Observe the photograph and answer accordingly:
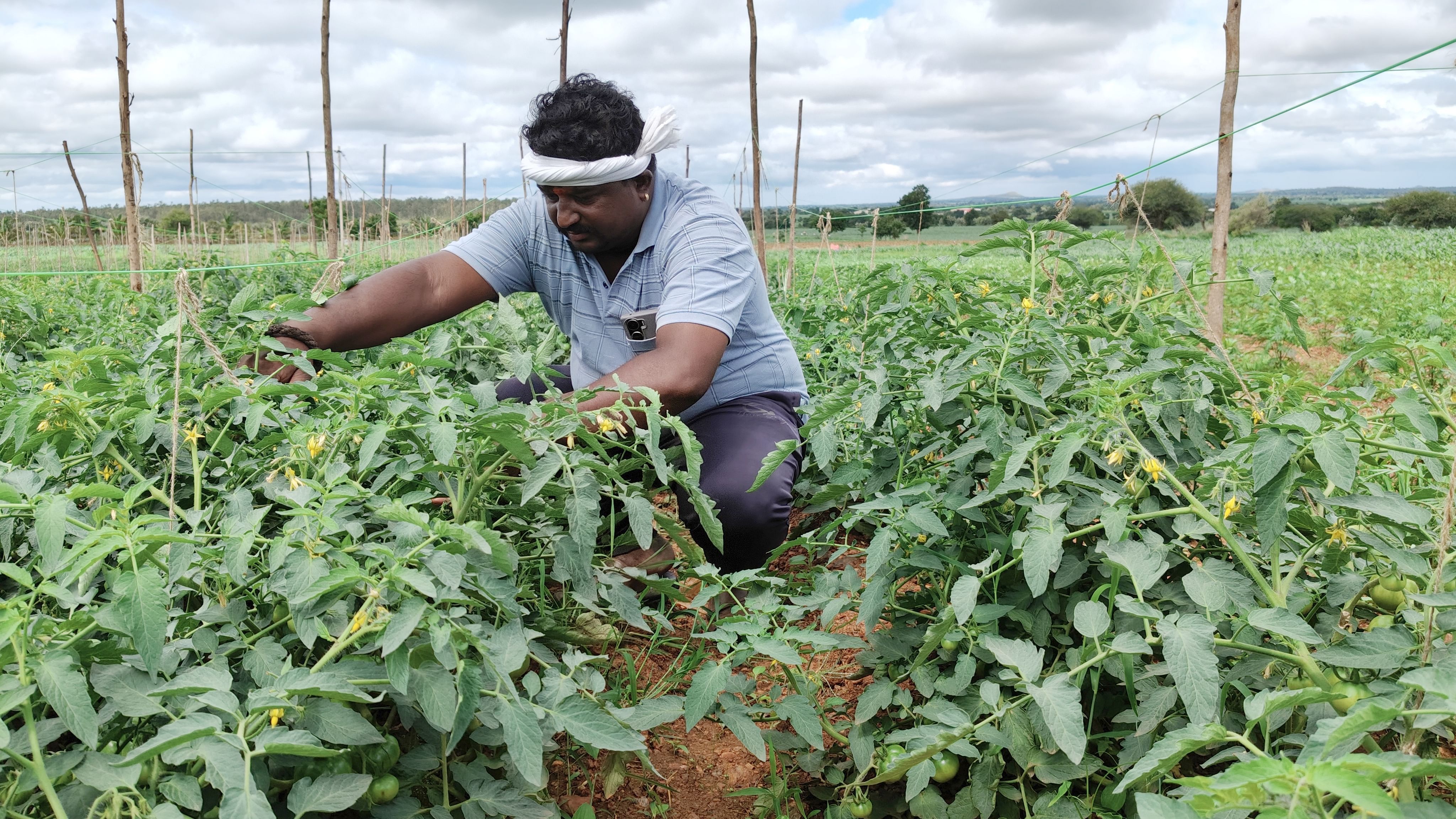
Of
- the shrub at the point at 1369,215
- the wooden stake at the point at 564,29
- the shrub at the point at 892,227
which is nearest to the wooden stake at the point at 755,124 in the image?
the wooden stake at the point at 564,29

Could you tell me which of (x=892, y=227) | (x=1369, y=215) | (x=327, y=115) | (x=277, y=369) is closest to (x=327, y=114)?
(x=327, y=115)

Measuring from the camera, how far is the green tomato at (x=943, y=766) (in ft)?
4.42

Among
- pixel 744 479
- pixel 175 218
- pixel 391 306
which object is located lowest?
Answer: pixel 744 479

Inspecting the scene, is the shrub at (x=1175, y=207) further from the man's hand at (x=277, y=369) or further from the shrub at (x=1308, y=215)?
the man's hand at (x=277, y=369)

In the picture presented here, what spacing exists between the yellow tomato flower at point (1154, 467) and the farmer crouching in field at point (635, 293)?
3.20 ft

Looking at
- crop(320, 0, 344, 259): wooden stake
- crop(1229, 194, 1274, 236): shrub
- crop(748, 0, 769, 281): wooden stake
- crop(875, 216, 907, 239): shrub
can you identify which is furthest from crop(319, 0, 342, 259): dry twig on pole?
crop(1229, 194, 1274, 236): shrub

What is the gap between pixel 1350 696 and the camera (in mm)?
1004

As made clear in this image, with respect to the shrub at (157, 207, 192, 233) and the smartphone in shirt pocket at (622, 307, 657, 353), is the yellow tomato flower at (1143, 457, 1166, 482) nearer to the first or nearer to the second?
the smartphone in shirt pocket at (622, 307, 657, 353)

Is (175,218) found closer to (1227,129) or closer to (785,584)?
(1227,129)

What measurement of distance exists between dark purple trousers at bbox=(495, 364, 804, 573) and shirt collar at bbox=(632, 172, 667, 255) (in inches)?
17.2

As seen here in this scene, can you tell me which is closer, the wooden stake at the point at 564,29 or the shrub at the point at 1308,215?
the wooden stake at the point at 564,29

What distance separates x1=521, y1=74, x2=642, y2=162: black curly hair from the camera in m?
2.24

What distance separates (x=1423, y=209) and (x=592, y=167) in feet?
133

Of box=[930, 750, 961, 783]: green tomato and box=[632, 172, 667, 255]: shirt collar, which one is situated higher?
box=[632, 172, 667, 255]: shirt collar
